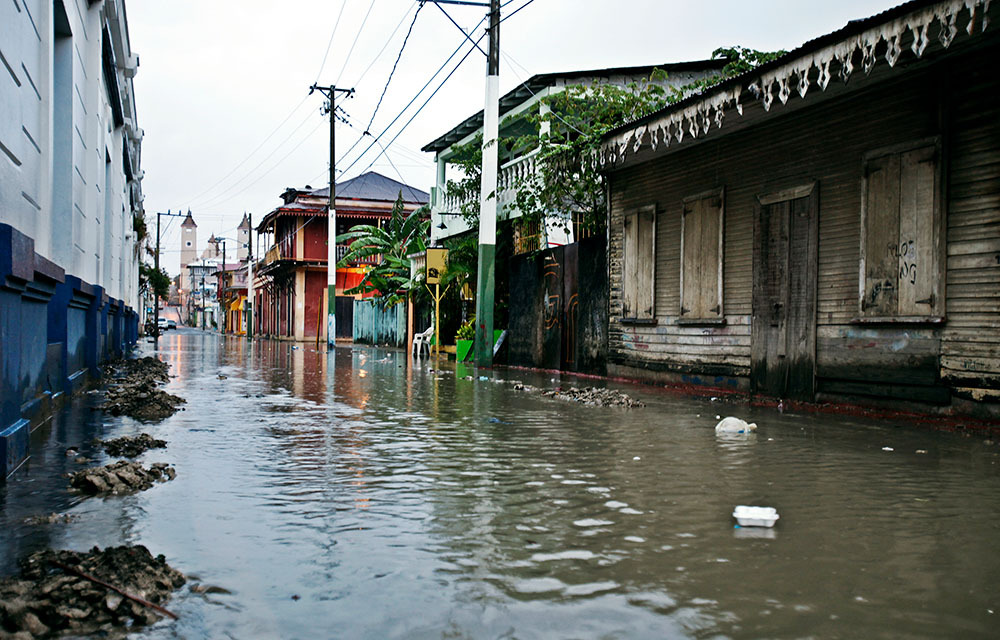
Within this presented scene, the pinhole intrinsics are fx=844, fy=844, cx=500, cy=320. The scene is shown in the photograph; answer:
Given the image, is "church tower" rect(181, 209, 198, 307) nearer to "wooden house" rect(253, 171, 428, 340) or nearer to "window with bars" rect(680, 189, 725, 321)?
"wooden house" rect(253, 171, 428, 340)

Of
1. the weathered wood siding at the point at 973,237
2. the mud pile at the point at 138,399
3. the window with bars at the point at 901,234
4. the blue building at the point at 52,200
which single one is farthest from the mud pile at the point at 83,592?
the window with bars at the point at 901,234

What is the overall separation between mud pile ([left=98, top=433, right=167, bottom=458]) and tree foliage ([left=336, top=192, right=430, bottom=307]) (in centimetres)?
2510

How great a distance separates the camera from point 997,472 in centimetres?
565

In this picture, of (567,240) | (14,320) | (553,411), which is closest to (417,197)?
(567,240)

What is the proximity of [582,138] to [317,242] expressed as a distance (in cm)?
3896

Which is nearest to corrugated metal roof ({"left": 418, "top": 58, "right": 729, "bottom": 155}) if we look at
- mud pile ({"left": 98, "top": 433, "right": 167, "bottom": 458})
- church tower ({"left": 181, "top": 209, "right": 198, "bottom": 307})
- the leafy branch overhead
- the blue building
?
the leafy branch overhead

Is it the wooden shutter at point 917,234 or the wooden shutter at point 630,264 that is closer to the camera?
the wooden shutter at point 917,234

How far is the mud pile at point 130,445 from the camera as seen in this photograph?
601 centimetres

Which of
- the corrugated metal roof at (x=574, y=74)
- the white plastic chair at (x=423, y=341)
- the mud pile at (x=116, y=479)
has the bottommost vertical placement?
the mud pile at (x=116, y=479)

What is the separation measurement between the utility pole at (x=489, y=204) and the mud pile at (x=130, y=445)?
11972mm

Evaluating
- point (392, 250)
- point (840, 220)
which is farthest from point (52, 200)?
point (392, 250)

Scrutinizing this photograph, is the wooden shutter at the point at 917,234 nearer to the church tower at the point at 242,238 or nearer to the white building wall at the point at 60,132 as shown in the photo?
the white building wall at the point at 60,132

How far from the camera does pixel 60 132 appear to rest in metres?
9.34

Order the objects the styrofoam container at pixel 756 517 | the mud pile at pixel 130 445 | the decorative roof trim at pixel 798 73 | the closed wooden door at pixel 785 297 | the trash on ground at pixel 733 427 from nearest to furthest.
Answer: the styrofoam container at pixel 756 517, the mud pile at pixel 130 445, the decorative roof trim at pixel 798 73, the trash on ground at pixel 733 427, the closed wooden door at pixel 785 297
